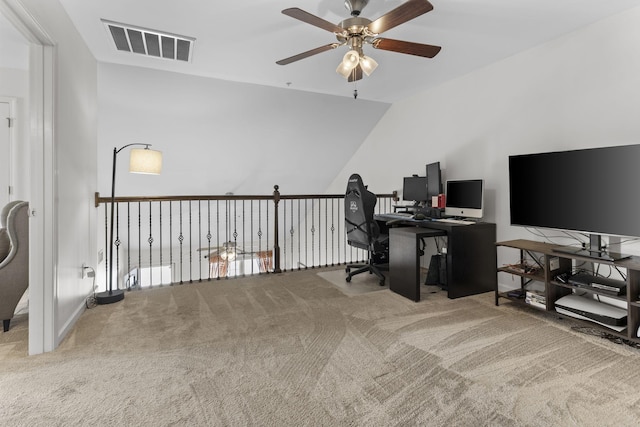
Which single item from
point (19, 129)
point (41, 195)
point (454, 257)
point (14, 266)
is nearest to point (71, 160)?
point (41, 195)

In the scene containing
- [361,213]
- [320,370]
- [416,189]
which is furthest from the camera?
[416,189]

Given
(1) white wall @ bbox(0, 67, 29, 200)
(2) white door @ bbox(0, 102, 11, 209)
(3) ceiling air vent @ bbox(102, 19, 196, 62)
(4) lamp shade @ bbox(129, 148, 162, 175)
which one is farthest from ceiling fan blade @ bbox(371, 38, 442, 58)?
(2) white door @ bbox(0, 102, 11, 209)

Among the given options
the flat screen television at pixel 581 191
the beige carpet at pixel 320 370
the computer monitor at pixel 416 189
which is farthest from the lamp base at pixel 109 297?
the flat screen television at pixel 581 191

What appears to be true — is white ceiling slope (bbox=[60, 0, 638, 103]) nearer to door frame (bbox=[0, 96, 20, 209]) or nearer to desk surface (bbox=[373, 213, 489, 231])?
door frame (bbox=[0, 96, 20, 209])

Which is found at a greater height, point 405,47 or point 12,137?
point 405,47

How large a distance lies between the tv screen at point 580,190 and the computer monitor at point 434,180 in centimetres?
94

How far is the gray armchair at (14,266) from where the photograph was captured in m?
2.38

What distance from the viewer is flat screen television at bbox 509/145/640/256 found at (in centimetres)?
219

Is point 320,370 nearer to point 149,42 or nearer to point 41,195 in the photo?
point 41,195

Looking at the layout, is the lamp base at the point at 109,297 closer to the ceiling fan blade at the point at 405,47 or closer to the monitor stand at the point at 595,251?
the ceiling fan blade at the point at 405,47

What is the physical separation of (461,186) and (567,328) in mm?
1657

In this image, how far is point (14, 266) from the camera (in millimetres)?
2410

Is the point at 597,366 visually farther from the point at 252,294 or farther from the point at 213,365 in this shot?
the point at 252,294

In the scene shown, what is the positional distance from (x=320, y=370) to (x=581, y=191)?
2.34 m
